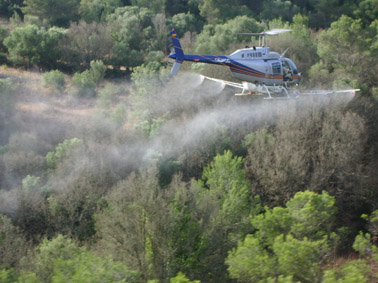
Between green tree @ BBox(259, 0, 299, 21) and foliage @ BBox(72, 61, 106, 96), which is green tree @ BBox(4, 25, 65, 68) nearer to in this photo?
foliage @ BBox(72, 61, 106, 96)

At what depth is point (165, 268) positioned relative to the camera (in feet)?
54.5

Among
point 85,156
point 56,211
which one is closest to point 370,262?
point 56,211

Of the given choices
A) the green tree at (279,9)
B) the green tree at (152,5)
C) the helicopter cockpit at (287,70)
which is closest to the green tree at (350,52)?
the helicopter cockpit at (287,70)

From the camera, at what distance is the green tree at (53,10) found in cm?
5278

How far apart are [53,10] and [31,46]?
38.8 feet

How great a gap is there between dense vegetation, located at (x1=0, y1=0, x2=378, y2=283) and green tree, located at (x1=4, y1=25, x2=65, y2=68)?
143 millimetres

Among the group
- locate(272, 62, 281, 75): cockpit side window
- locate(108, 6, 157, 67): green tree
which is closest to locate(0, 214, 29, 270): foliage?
locate(272, 62, 281, 75): cockpit side window

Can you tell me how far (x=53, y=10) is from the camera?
2103 inches

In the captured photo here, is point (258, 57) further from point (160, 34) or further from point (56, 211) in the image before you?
point (160, 34)

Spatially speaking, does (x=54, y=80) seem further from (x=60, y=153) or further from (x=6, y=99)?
(x=60, y=153)

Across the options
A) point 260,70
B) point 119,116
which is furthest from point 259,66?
point 119,116

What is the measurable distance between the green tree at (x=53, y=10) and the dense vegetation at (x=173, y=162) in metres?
0.14

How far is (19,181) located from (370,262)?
19654 millimetres

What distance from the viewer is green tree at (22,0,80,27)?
52.8 metres
